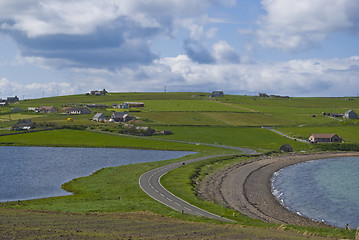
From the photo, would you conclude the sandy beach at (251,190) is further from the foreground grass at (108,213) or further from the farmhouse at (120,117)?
the farmhouse at (120,117)

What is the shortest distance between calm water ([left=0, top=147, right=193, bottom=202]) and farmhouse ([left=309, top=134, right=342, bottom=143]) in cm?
5152

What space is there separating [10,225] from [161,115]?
156 meters

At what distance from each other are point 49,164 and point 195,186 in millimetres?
40700

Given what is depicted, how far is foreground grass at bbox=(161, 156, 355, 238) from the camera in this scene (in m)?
42.4

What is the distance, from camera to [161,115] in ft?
642

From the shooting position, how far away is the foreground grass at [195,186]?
4245 cm

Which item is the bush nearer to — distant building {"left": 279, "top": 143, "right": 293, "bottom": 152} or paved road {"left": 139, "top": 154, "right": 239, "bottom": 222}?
distant building {"left": 279, "top": 143, "right": 293, "bottom": 152}

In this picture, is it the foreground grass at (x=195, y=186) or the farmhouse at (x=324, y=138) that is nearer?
the foreground grass at (x=195, y=186)

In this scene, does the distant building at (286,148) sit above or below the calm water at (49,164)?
above

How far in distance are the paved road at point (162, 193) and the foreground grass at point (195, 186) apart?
3.94ft

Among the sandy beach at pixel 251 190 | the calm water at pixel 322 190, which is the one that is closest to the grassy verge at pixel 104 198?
the sandy beach at pixel 251 190

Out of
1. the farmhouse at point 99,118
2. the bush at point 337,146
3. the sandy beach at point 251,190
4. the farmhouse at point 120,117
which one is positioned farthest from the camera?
the farmhouse at point 120,117

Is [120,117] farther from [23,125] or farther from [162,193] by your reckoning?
[162,193]

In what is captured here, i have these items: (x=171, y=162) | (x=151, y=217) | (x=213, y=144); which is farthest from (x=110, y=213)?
(x=213, y=144)
